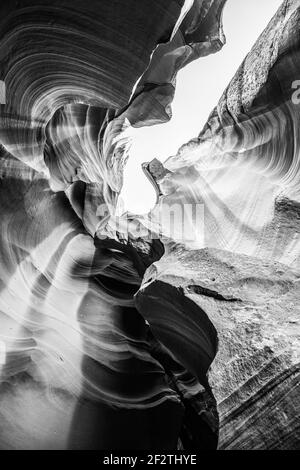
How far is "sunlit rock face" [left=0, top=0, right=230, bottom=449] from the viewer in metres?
4.33

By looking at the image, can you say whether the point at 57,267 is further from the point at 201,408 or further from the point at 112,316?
the point at 201,408

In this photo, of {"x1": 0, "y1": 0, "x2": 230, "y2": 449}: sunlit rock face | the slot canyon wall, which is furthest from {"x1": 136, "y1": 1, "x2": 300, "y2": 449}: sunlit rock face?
{"x1": 0, "y1": 0, "x2": 230, "y2": 449}: sunlit rock face

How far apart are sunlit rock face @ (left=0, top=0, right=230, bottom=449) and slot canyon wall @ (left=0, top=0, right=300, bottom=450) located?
0.02 metres

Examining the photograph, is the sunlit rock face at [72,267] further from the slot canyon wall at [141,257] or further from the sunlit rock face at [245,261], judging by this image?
the sunlit rock face at [245,261]

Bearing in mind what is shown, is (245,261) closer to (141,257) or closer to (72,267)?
(141,257)

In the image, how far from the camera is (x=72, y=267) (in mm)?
6695

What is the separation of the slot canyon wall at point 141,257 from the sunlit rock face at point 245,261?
2cm

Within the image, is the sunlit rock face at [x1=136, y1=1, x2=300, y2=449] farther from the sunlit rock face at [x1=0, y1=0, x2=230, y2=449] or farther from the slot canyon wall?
the sunlit rock face at [x1=0, y1=0, x2=230, y2=449]

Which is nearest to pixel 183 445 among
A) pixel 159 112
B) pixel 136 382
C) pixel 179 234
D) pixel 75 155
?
pixel 136 382

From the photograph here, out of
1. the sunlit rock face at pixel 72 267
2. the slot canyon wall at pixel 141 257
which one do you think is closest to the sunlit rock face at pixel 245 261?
the slot canyon wall at pixel 141 257

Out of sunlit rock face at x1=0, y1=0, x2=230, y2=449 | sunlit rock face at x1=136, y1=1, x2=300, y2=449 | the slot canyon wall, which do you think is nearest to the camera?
sunlit rock face at x1=136, y1=1, x2=300, y2=449

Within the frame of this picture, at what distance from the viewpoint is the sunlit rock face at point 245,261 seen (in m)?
2.21

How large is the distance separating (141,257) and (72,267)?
1.50 meters

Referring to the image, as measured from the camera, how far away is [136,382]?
17.9 ft
